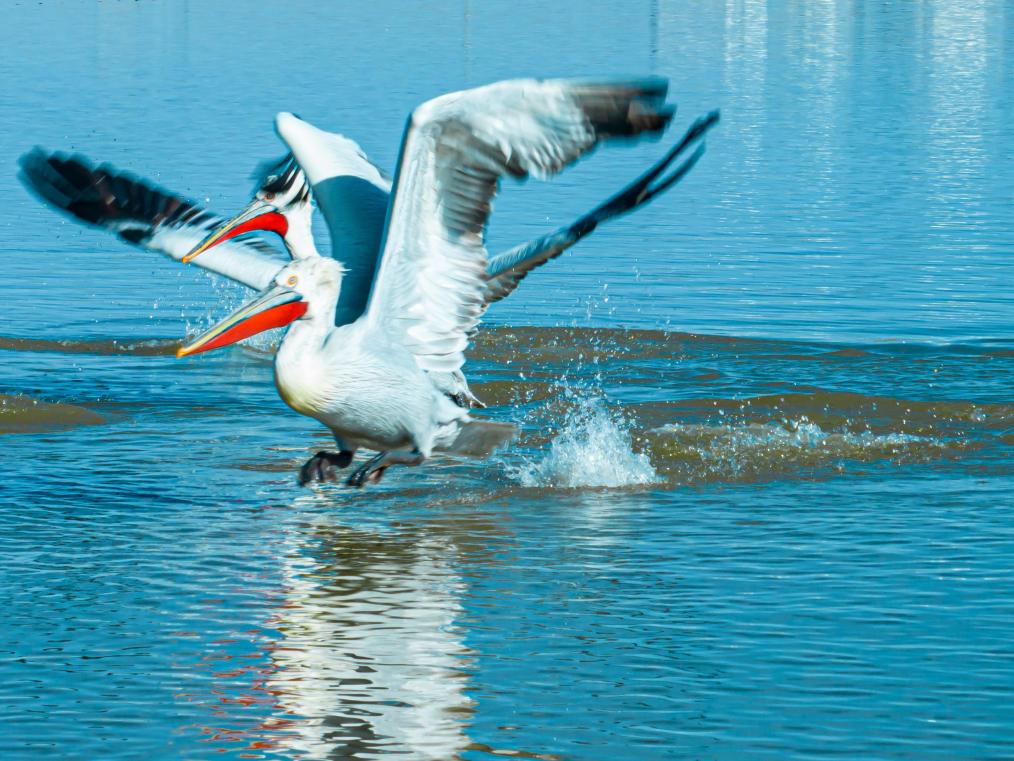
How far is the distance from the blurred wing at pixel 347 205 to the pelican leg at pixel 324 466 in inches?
26.0

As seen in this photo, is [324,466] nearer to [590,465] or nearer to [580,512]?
[580,512]

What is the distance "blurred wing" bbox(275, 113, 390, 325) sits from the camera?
9703 mm

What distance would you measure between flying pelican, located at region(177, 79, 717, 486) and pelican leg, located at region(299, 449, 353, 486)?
0.05 ft

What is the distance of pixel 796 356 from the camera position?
42.9 feet

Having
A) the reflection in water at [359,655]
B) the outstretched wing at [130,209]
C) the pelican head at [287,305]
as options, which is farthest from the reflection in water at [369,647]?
the outstretched wing at [130,209]

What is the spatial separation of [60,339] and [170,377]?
1.41m

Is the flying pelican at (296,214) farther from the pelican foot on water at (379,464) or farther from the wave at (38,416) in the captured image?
the wave at (38,416)

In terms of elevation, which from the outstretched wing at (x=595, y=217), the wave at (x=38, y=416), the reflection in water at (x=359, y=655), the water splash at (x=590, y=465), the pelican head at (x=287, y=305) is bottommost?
the reflection in water at (x=359, y=655)

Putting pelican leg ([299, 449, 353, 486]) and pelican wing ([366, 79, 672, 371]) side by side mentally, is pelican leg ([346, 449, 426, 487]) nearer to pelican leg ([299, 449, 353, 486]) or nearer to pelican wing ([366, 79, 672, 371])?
pelican leg ([299, 449, 353, 486])

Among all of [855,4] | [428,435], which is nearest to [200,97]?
[428,435]

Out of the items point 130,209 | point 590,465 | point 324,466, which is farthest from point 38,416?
point 590,465

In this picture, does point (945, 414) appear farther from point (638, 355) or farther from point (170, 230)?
point (170, 230)

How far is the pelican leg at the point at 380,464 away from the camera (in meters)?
9.52

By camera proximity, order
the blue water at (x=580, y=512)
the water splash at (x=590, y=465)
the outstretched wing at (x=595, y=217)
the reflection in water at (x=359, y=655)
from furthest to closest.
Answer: the water splash at (x=590, y=465) < the outstretched wing at (x=595, y=217) < the blue water at (x=580, y=512) < the reflection in water at (x=359, y=655)
